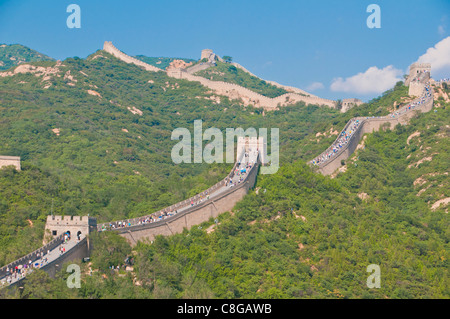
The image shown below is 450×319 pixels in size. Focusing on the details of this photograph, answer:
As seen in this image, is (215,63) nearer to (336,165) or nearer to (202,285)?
(336,165)

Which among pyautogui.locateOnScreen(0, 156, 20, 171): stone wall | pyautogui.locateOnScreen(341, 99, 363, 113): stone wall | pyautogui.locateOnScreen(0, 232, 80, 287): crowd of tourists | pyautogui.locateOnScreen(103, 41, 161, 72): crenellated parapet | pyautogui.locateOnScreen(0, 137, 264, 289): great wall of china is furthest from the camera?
pyautogui.locateOnScreen(103, 41, 161, 72): crenellated parapet

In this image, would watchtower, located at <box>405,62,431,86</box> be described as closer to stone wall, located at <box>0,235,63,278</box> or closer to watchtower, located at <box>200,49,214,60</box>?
stone wall, located at <box>0,235,63,278</box>

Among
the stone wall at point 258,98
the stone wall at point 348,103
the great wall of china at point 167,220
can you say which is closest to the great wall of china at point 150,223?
the great wall of china at point 167,220

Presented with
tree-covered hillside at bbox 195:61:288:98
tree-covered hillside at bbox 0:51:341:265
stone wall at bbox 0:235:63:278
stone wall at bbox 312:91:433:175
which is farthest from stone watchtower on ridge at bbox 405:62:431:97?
stone wall at bbox 0:235:63:278

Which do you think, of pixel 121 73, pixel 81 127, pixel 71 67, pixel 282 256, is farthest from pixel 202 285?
pixel 121 73

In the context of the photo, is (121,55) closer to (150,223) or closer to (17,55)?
(17,55)

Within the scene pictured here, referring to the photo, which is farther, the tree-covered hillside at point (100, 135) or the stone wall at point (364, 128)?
the stone wall at point (364, 128)

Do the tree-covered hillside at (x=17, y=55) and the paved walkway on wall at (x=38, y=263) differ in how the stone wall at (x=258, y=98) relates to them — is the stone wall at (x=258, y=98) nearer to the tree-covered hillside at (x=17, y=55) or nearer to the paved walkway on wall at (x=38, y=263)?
the paved walkway on wall at (x=38, y=263)
